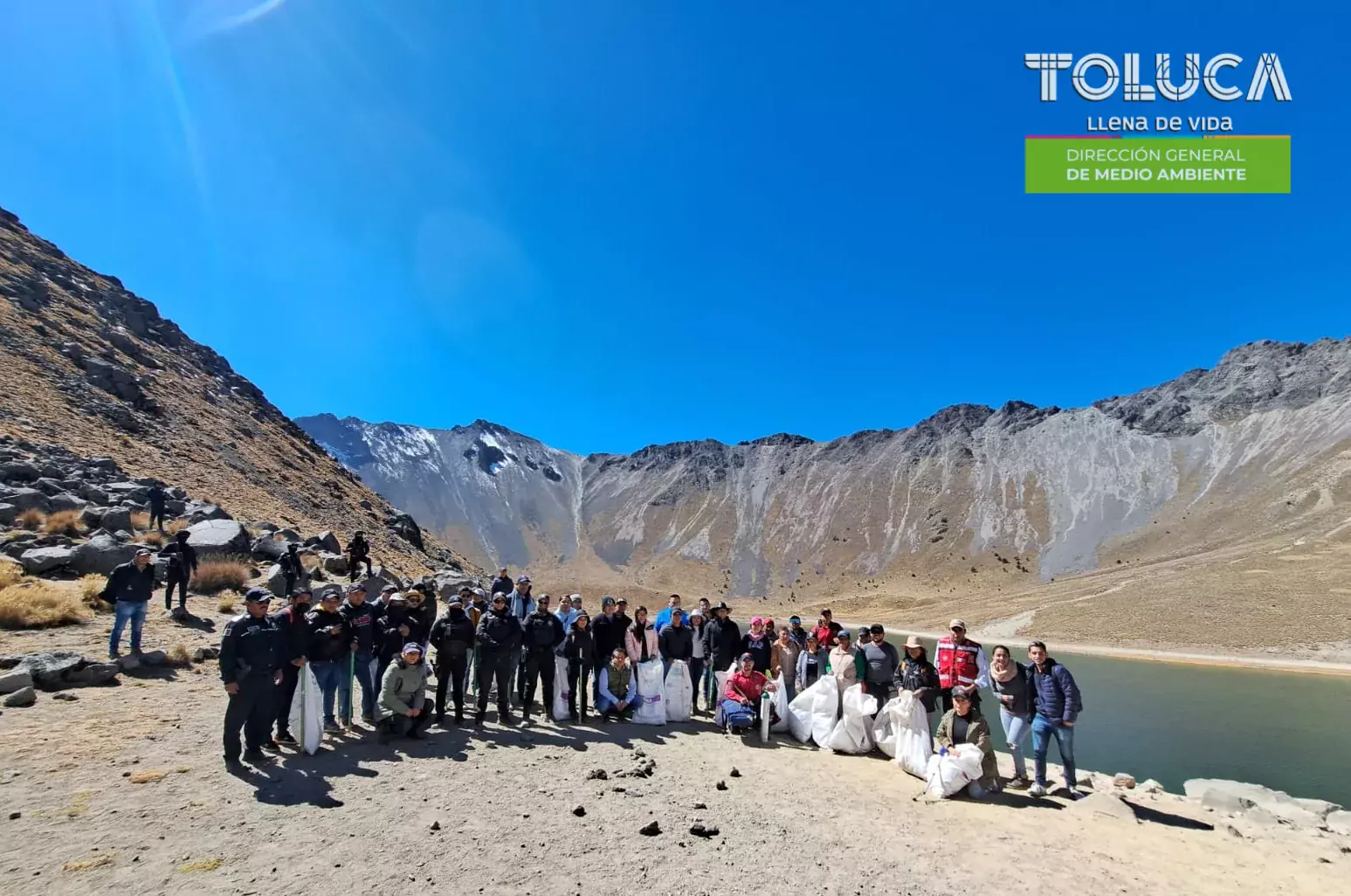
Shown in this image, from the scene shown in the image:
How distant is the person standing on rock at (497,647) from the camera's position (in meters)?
10.1

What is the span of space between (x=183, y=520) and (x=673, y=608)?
17755 millimetres

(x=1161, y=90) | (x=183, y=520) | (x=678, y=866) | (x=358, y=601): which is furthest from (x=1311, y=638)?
(x=183, y=520)

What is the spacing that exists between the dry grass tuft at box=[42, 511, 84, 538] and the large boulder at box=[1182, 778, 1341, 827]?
2484 cm

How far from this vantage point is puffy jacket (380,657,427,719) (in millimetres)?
8875

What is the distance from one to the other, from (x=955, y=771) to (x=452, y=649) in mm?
7505

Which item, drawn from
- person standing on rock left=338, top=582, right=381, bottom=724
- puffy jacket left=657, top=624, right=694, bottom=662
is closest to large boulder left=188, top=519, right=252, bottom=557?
person standing on rock left=338, top=582, right=381, bottom=724

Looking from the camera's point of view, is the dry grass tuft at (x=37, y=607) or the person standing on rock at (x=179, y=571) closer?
the dry grass tuft at (x=37, y=607)

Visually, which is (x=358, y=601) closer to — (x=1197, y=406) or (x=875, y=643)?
(x=875, y=643)

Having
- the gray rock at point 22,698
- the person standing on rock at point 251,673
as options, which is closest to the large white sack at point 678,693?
the person standing on rock at point 251,673

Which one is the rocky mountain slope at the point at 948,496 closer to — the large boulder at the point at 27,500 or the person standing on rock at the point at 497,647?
the person standing on rock at the point at 497,647

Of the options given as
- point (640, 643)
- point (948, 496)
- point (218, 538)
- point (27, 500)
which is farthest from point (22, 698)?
point (948, 496)

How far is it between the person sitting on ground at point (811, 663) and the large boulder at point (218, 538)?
16.9 meters

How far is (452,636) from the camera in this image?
984 centimetres

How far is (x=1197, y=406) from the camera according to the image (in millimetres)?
100875
